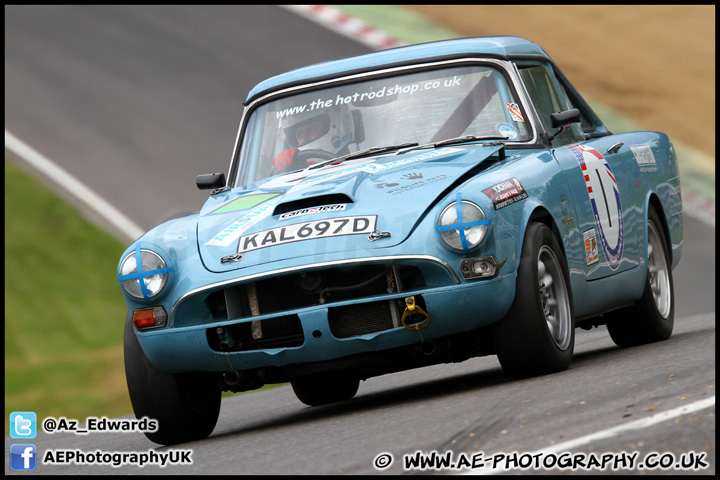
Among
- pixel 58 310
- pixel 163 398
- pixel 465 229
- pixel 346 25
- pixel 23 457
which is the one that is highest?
pixel 346 25

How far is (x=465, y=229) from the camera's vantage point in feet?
18.0

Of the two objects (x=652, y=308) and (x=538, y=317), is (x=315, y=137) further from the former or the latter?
(x=652, y=308)

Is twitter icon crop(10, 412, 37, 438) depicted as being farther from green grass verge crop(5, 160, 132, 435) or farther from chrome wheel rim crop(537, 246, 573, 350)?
chrome wheel rim crop(537, 246, 573, 350)

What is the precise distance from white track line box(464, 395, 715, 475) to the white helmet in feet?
9.90

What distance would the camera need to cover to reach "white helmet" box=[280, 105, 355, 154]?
698 centimetres

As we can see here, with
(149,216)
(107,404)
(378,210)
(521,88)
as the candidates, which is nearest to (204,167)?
(149,216)

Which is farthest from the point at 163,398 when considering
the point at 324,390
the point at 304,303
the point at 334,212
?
the point at 324,390

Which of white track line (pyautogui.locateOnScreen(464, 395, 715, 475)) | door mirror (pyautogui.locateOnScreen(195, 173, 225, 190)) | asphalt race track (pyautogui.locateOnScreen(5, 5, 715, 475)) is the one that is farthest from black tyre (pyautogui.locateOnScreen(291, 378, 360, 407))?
white track line (pyautogui.locateOnScreen(464, 395, 715, 475))

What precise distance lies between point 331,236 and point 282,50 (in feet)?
55.5

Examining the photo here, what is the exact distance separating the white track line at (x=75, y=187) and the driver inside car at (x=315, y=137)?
8267 millimetres

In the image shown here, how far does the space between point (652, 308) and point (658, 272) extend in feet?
1.33

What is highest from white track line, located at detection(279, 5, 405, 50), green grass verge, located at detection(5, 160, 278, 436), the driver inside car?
white track line, located at detection(279, 5, 405, 50)

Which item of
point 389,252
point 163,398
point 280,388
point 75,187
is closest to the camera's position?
point 389,252

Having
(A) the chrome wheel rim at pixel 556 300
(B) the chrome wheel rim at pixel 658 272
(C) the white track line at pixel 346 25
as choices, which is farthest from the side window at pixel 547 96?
(C) the white track line at pixel 346 25
